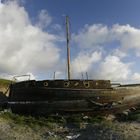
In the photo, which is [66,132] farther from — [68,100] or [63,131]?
[68,100]

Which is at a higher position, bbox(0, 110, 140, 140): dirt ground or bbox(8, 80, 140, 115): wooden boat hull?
bbox(8, 80, 140, 115): wooden boat hull

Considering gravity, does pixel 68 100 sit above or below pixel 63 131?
above

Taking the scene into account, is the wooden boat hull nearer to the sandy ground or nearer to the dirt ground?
the dirt ground

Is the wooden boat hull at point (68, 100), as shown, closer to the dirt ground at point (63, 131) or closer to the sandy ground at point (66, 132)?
the dirt ground at point (63, 131)

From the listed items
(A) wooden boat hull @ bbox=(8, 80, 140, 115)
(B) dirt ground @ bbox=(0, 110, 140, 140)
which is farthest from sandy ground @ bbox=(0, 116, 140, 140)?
(A) wooden boat hull @ bbox=(8, 80, 140, 115)

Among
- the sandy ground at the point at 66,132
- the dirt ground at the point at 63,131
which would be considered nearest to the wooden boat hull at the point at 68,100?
the dirt ground at the point at 63,131

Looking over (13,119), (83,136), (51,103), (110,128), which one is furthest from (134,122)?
(13,119)

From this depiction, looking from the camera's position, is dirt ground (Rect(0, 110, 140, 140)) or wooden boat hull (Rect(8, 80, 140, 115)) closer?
dirt ground (Rect(0, 110, 140, 140))

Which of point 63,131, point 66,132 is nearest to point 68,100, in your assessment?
point 63,131

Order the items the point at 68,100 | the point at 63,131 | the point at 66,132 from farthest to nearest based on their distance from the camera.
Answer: the point at 68,100, the point at 63,131, the point at 66,132

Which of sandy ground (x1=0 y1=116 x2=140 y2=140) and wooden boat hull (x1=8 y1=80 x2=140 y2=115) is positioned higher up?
wooden boat hull (x1=8 y1=80 x2=140 y2=115)

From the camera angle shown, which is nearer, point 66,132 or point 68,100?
point 66,132

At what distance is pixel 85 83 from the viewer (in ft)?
78.9

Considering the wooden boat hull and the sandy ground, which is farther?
the wooden boat hull
